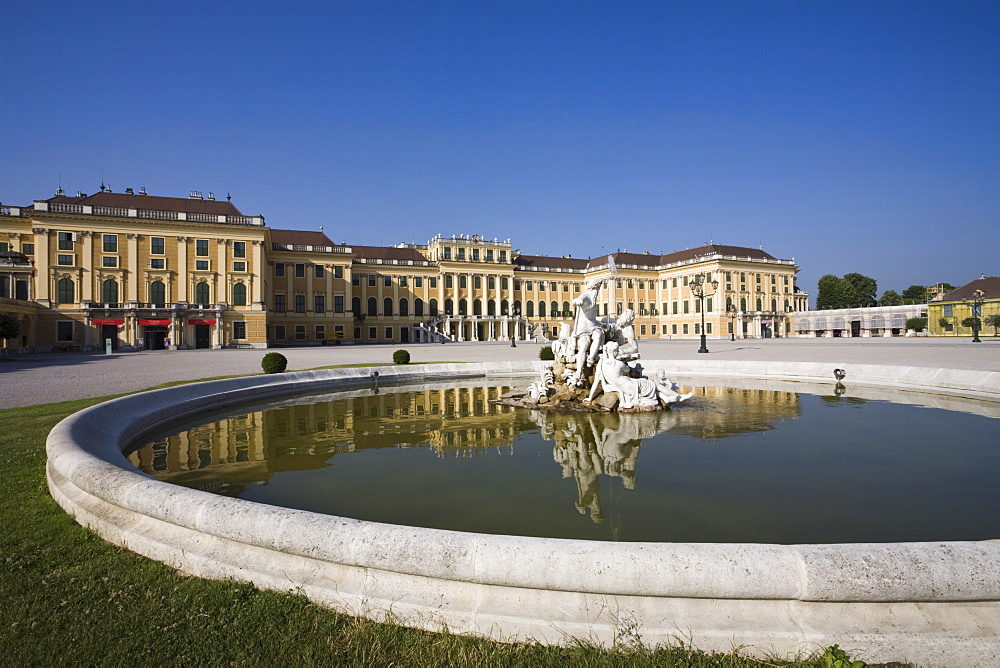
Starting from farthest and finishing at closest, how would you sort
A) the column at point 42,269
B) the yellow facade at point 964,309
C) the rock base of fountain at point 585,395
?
the yellow facade at point 964,309 < the column at point 42,269 < the rock base of fountain at point 585,395

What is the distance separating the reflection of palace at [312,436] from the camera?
626 centimetres

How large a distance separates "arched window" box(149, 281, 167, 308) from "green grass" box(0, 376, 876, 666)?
47.1m

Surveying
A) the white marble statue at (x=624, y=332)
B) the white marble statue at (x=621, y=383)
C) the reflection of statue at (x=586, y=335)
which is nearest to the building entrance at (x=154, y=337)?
the reflection of statue at (x=586, y=335)

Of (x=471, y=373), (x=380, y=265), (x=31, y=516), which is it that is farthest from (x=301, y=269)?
(x=31, y=516)

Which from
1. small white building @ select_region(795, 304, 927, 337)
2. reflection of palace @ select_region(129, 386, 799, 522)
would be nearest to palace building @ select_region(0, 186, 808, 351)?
small white building @ select_region(795, 304, 927, 337)

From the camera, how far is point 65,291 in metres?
41.0

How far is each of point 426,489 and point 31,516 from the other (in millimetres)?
3238

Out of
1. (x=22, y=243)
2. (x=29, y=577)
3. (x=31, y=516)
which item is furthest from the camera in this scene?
(x=22, y=243)

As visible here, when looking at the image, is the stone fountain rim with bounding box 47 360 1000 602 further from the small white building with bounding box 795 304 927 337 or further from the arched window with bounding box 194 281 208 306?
the small white building with bounding box 795 304 927 337

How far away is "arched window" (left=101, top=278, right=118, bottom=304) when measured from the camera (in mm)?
42000

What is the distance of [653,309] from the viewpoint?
7969 centimetres

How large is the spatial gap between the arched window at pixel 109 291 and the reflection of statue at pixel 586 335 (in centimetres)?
4508

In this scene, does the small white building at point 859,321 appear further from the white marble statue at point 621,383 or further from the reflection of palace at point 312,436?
the reflection of palace at point 312,436

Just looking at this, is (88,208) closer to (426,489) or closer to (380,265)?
(380,265)
